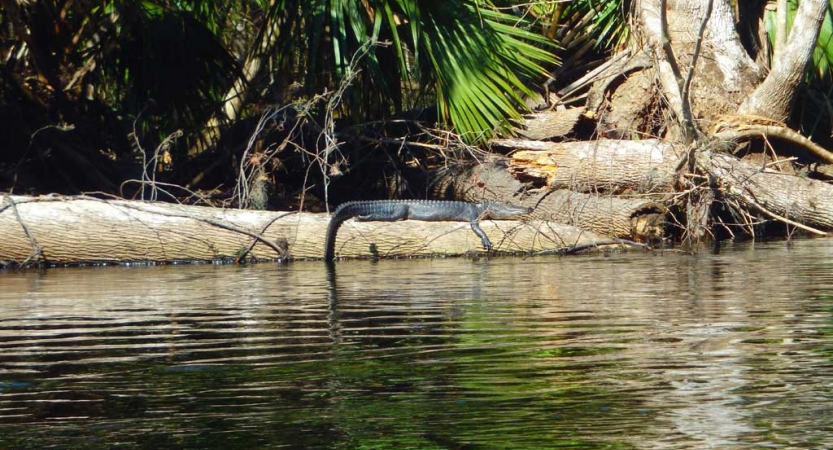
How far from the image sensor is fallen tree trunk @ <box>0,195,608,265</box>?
10.4m

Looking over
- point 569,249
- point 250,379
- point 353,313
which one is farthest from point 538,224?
point 250,379

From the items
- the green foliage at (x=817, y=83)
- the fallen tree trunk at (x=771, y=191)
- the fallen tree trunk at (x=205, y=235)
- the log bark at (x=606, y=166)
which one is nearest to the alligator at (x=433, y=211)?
the fallen tree trunk at (x=205, y=235)

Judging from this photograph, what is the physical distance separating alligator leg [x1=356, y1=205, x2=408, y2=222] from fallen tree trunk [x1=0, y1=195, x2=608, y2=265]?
183 millimetres

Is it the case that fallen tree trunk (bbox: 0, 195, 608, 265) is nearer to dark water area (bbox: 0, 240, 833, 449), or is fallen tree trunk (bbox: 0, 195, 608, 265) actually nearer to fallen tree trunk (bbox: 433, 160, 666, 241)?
fallen tree trunk (bbox: 433, 160, 666, 241)

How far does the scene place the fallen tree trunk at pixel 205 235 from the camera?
10359 millimetres

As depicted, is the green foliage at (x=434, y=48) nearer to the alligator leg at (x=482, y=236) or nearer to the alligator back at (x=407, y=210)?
the alligator back at (x=407, y=210)

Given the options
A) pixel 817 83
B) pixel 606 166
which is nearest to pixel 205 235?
pixel 606 166

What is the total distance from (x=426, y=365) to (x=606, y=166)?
335 inches

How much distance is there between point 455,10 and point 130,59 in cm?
422

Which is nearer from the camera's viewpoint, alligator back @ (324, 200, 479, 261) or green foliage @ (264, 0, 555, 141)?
alligator back @ (324, 200, 479, 261)

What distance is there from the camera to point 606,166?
12516 mm

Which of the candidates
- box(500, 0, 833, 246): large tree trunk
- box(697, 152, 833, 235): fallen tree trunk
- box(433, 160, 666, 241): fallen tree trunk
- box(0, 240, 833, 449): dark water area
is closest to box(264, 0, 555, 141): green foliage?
box(433, 160, 666, 241): fallen tree trunk

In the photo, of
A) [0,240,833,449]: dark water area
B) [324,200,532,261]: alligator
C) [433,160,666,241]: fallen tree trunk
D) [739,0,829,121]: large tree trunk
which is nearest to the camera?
[0,240,833,449]: dark water area

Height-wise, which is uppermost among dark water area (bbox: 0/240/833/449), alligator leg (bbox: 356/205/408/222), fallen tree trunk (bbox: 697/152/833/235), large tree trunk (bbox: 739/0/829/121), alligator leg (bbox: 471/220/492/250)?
large tree trunk (bbox: 739/0/829/121)
